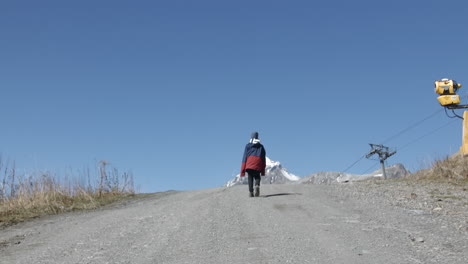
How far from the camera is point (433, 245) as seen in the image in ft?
24.6

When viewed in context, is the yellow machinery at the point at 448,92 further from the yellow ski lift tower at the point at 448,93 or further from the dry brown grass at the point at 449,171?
the dry brown grass at the point at 449,171

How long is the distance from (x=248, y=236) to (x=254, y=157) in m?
7.59

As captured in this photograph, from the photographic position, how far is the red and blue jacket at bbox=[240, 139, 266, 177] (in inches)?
618

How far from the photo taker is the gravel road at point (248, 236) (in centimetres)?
701

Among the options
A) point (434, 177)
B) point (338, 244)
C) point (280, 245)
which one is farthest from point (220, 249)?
point (434, 177)

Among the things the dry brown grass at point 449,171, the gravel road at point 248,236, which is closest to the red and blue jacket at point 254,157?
the gravel road at point 248,236

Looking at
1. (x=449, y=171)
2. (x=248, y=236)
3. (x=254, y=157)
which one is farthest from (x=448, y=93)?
(x=248, y=236)

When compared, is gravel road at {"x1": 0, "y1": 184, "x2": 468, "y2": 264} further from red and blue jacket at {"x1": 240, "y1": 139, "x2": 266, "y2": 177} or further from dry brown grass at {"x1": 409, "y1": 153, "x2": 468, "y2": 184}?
dry brown grass at {"x1": 409, "y1": 153, "x2": 468, "y2": 184}

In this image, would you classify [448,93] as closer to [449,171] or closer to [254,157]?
[449,171]

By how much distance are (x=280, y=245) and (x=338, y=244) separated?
2.71 feet

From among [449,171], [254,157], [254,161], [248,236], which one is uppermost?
[254,157]

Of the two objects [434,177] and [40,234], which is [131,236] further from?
[434,177]

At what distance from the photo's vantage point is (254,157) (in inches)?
623

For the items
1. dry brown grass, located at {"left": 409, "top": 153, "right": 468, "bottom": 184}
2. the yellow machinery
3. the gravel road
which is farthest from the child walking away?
the yellow machinery
